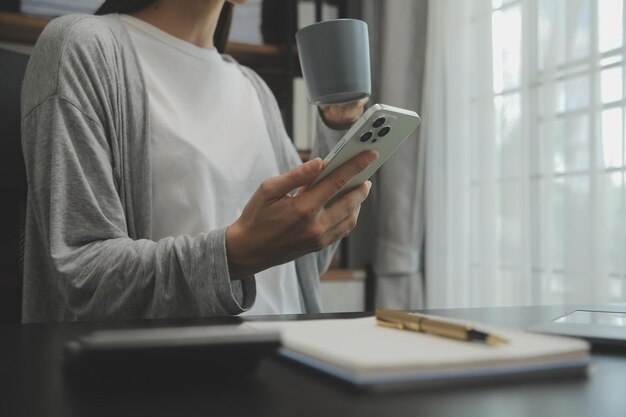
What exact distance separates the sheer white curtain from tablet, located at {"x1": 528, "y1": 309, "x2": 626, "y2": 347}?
1.00 metres

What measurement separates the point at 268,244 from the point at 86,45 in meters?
0.45

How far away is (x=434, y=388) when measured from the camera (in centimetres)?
32

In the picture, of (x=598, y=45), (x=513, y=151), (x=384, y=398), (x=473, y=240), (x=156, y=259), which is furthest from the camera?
(x=473, y=240)

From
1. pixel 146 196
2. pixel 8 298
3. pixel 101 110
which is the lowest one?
pixel 8 298

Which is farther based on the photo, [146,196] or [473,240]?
[473,240]

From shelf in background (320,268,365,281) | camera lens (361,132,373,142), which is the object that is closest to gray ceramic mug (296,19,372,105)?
camera lens (361,132,373,142)

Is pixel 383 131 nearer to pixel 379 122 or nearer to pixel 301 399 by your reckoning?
pixel 379 122

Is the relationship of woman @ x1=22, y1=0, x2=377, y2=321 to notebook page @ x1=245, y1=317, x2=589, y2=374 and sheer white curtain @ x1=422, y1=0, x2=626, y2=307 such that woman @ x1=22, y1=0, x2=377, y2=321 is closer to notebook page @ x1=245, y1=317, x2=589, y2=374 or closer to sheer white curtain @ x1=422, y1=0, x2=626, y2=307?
notebook page @ x1=245, y1=317, x2=589, y2=374

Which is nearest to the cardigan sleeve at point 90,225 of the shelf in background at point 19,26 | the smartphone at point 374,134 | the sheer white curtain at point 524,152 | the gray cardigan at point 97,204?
the gray cardigan at point 97,204

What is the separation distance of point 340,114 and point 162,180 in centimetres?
31

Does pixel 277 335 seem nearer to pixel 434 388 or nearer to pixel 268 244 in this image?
pixel 434 388

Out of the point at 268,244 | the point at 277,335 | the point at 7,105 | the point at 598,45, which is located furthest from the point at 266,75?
the point at 277,335

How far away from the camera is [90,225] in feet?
2.59

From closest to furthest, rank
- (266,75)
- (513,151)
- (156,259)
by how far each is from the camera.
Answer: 1. (156,259)
2. (513,151)
3. (266,75)
